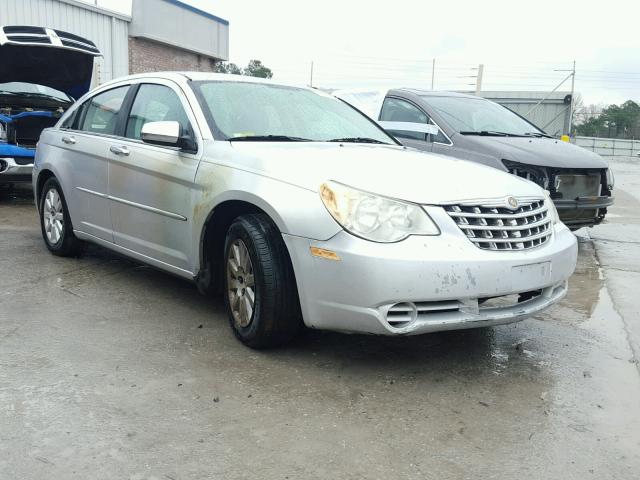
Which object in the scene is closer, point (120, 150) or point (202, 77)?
point (202, 77)

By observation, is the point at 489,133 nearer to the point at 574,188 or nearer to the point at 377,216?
the point at 574,188

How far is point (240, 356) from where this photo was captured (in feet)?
11.9

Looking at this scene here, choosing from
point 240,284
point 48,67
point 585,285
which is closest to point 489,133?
point 585,285

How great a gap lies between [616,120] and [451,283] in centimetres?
4456

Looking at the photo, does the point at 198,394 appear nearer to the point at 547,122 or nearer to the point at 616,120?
the point at 547,122

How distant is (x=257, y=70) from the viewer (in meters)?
45.1

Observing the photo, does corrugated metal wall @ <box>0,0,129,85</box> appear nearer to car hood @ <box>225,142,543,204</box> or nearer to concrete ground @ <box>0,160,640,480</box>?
concrete ground @ <box>0,160,640,480</box>

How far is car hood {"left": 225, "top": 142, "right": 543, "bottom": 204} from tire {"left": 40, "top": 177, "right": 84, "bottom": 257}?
2302mm

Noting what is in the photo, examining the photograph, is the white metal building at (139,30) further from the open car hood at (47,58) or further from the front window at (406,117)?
the front window at (406,117)

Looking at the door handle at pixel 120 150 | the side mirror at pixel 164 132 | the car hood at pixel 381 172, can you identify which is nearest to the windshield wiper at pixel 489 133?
the car hood at pixel 381 172

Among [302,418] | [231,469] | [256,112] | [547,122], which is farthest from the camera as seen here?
[547,122]

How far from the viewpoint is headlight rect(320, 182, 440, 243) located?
3.19 meters

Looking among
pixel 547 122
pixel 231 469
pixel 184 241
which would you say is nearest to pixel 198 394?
pixel 231 469

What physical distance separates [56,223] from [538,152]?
15.1 ft
